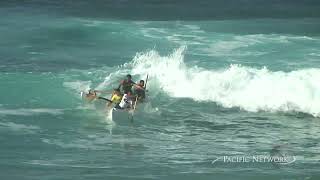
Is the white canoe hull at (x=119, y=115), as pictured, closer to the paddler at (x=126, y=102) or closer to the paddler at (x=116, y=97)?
the paddler at (x=126, y=102)

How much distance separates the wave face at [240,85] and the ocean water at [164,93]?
5cm

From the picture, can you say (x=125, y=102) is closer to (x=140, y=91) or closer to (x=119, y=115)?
(x=119, y=115)

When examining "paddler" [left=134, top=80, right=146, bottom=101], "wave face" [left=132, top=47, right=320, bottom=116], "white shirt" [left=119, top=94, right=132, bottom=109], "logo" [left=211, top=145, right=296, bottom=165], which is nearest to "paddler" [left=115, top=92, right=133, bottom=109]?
"white shirt" [left=119, top=94, right=132, bottom=109]

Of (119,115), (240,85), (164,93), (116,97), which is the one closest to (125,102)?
(119,115)

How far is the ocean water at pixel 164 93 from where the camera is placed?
1745cm

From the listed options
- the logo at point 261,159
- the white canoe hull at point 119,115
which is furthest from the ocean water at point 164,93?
the white canoe hull at point 119,115

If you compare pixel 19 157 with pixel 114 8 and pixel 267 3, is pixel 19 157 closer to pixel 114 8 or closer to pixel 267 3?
pixel 114 8

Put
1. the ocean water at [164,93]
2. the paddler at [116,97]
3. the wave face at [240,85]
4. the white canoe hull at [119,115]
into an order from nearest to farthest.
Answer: the ocean water at [164,93]
the white canoe hull at [119,115]
the paddler at [116,97]
the wave face at [240,85]

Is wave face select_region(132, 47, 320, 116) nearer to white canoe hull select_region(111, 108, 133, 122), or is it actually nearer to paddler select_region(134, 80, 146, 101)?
paddler select_region(134, 80, 146, 101)

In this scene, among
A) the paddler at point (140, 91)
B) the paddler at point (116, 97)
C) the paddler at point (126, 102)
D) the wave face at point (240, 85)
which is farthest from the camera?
the wave face at point (240, 85)

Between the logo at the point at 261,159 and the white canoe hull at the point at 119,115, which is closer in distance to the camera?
the logo at the point at 261,159

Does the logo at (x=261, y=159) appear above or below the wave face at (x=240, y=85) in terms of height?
below

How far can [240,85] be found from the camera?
26.5 meters

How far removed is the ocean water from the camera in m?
17.5
